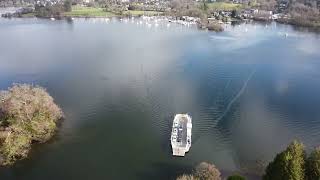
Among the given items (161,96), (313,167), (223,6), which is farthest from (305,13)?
(313,167)

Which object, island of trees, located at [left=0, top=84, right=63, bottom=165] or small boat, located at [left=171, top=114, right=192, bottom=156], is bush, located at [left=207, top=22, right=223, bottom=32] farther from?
island of trees, located at [left=0, top=84, right=63, bottom=165]

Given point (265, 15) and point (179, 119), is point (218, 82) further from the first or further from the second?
point (265, 15)

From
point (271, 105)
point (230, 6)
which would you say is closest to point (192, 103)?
point (271, 105)

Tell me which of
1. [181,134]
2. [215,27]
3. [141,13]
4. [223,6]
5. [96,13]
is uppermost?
[223,6]

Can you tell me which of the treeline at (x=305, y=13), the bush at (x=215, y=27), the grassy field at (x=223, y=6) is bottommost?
the bush at (x=215, y=27)

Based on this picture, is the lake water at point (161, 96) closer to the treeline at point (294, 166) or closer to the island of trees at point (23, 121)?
the island of trees at point (23, 121)

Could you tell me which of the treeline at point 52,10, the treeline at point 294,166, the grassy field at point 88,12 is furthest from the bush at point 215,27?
the treeline at point 294,166

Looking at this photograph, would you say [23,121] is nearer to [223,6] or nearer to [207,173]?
[207,173]

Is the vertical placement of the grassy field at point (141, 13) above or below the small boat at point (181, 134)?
above
